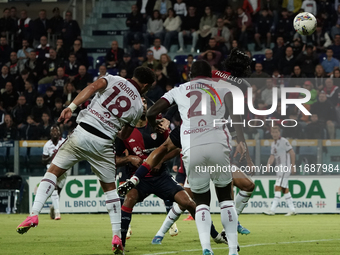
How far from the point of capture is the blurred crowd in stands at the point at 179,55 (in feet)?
58.3

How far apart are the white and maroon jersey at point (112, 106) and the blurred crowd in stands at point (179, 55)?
9.91m

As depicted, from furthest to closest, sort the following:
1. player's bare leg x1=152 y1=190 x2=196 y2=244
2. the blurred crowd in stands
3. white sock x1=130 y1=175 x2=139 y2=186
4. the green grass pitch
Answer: the blurred crowd in stands → player's bare leg x1=152 y1=190 x2=196 y2=244 → the green grass pitch → white sock x1=130 y1=175 x2=139 y2=186

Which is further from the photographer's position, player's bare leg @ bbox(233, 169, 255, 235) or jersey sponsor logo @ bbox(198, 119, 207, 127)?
player's bare leg @ bbox(233, 169, 255, 235)

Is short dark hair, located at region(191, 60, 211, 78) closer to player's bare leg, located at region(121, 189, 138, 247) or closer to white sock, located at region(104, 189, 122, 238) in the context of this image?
white sock, located at region(104, 189, 122, 238)

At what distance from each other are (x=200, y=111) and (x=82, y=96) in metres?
1.61

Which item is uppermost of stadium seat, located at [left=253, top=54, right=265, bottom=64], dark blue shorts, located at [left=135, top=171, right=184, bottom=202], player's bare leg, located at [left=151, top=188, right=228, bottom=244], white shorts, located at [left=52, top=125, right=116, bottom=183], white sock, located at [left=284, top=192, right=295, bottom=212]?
stadium seat, located at [left=253, top=54, right=265, bottom=64]

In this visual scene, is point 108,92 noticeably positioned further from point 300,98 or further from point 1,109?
point 1,109

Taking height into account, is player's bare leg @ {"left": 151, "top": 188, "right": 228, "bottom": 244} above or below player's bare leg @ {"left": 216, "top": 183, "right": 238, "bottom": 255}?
below

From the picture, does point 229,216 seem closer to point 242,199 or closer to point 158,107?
point 158,107

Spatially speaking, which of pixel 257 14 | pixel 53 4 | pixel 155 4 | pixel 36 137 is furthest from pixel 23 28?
pixel 257 14

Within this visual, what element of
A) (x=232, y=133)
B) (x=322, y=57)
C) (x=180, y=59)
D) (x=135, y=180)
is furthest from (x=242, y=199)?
(x=180, y=59)

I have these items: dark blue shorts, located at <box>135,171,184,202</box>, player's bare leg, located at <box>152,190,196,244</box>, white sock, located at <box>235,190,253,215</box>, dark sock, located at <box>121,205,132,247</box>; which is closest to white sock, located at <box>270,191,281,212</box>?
white sock, located at <box>235,190,253,215</box>

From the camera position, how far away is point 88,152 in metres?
→ 7.48

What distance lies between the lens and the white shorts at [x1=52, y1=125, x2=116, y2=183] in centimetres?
746
